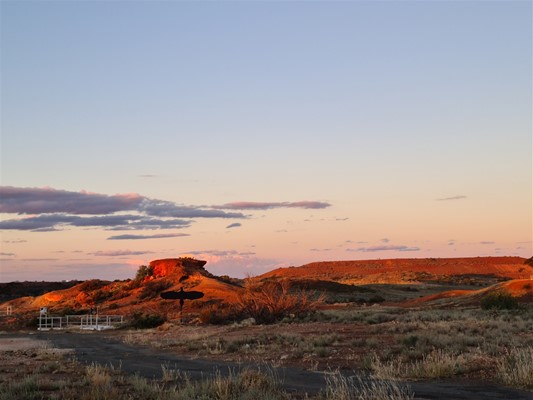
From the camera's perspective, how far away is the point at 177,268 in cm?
7144

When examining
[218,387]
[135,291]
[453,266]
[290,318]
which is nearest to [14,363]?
[218,387]

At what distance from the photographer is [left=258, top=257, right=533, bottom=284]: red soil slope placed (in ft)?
390

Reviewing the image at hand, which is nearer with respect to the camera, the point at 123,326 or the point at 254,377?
the point at 254,377

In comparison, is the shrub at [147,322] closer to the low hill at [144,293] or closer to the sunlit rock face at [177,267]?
the low hill at [144,293]

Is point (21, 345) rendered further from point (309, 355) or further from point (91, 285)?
point (91, 285)

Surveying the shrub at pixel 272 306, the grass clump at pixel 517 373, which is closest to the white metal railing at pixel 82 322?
the shrub at pixel 272 306

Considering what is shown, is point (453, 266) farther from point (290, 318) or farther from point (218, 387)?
point (218, 387)

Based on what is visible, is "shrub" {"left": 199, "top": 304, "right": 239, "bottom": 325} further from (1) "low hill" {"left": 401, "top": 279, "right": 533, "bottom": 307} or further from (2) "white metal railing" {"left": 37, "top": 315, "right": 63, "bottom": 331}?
(1) "low hill" {"left": 401, "top": 279, "right": 533, "bottom": 307}

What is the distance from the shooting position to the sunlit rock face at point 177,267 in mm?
69875

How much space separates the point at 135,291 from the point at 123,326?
19840 millimetres

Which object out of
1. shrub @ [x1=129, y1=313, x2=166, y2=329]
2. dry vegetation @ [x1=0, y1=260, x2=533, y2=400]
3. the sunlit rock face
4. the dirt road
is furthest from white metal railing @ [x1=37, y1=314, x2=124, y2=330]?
the sunlit rock face

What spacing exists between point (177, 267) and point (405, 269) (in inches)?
2791

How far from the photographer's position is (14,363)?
73.0 ft

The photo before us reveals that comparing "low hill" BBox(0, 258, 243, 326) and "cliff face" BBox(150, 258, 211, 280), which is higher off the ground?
"cliff face" BBox(150, 258, 211, 280)
